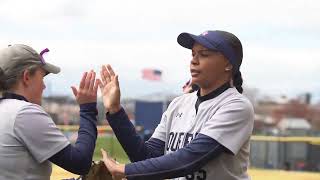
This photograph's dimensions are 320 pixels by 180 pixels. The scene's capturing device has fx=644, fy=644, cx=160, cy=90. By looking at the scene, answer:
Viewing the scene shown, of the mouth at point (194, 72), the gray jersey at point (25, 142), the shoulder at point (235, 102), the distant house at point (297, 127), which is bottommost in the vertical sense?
the distant house at point (297, 127)

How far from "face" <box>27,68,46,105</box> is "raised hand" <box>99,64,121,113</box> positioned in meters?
0.30

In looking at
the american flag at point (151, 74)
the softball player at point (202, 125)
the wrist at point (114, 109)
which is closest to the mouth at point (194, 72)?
the softball player at point (202, 125)

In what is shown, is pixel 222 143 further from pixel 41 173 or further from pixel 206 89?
pixel 41 173

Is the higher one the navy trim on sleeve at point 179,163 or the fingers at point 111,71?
the fingers at point 111,71

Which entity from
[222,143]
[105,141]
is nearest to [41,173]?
[222,143]

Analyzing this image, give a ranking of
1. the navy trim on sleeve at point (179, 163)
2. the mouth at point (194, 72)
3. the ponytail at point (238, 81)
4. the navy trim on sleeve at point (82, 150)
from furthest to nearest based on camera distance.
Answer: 1. the ponytail at point (238, 81)
2. the mouth at point (194, 72)
3. the navy trim on sleeve at point (82, 150)
4. the navy trim on sleeve at point (179, 163)

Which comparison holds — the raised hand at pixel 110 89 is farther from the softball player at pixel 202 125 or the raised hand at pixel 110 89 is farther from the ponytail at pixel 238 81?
the ponytail at pixel 238 81

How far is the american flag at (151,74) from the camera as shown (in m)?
31.0

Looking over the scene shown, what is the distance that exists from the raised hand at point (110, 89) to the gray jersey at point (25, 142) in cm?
34

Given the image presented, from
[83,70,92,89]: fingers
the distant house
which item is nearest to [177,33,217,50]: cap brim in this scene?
[83,70,92,89]: fingers

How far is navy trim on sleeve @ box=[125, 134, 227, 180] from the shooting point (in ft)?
8.65

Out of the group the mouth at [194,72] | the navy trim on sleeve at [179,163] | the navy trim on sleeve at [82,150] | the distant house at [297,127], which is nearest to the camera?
the navy trim on sleeve at [179,163]

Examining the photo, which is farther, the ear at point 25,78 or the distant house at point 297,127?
the distant house at point 297,127

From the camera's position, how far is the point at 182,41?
2.97 metres
